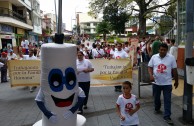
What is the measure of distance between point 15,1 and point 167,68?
38.9m

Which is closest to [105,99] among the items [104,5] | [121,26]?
[104,5]

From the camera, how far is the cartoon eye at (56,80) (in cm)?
423

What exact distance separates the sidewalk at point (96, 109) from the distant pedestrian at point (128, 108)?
1.85 metres

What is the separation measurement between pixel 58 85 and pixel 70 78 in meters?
0.19

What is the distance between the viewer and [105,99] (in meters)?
9.43

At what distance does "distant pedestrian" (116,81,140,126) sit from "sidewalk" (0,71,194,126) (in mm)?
1848

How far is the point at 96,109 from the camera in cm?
816

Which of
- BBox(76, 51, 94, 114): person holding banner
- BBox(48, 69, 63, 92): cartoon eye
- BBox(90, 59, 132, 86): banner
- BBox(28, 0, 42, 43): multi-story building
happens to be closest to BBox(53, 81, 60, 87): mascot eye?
BBox(48, 69, 63, 92): cartoon eye

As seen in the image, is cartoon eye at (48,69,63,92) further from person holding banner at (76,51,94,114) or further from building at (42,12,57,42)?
building at (42,12,57,42)

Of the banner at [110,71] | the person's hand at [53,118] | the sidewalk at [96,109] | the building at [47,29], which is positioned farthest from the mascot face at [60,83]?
the building at [47,29]

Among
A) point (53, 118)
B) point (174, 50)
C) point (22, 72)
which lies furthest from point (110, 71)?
point (53, 118)

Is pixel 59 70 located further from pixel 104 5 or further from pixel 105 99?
pixel 104 5

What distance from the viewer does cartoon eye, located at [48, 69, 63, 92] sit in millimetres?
4234

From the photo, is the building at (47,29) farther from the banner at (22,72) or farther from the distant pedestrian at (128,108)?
the distant pedestrian at (128,108)
